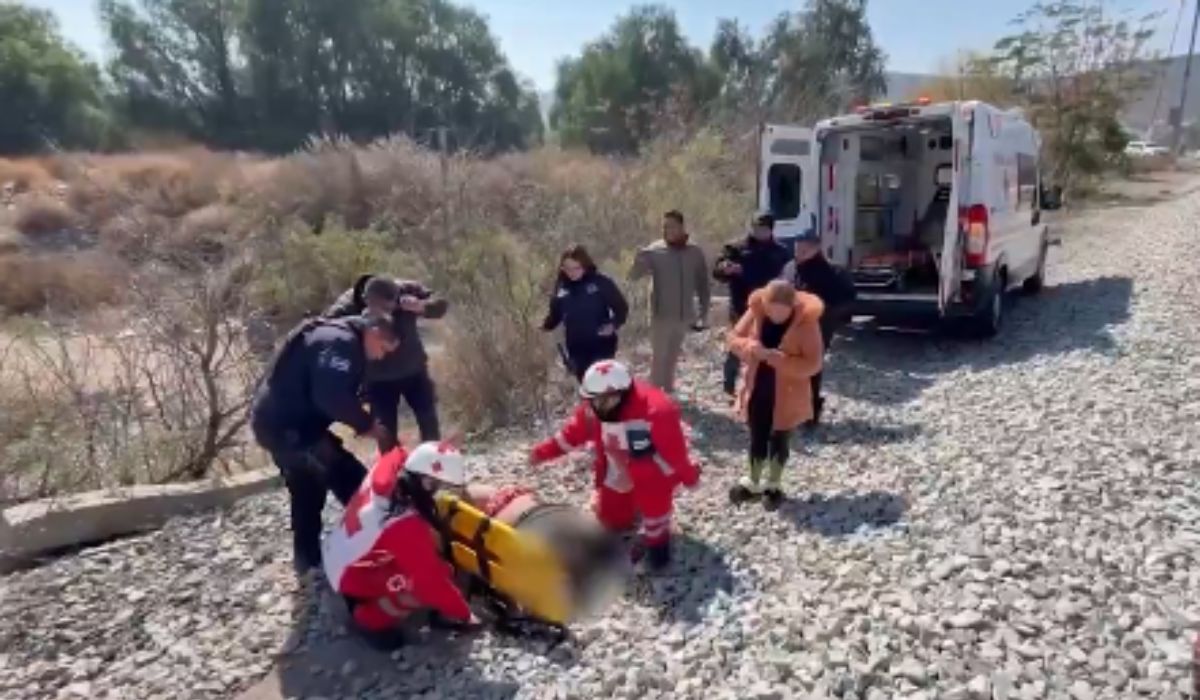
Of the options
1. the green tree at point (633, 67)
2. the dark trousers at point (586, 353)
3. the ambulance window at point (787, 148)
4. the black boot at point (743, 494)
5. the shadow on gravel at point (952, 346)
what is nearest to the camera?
the black boot at point (743, 494)

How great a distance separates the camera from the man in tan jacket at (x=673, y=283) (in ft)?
21.6

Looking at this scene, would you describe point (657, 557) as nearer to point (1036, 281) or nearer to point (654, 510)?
point (654, 510)

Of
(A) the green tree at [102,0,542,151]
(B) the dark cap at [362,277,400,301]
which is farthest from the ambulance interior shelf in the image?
(A) the green tree at [102,0,542,151]

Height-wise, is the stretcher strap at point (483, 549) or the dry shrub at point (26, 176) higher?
the dry shrub at point (26, 176)

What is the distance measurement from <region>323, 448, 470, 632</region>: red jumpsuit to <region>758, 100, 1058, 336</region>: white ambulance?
5.24 m

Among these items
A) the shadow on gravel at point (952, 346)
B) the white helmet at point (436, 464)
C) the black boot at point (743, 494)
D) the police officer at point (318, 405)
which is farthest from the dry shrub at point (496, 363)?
the white helmet at point (436, 464)

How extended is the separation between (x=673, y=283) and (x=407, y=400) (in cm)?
217

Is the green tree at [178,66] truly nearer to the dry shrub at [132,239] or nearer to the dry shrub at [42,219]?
the dry shrub at [42,219]

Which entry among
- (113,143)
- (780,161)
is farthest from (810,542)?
(113,143)

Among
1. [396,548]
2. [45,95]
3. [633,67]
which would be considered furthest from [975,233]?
[45,95]

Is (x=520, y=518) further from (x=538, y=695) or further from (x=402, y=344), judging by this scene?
(x=402, y=344)

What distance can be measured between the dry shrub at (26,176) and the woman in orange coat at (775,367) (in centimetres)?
2649

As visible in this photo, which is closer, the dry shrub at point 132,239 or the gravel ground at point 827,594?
the gravel ground at point 827,594

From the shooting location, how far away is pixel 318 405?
4066 millimetres
